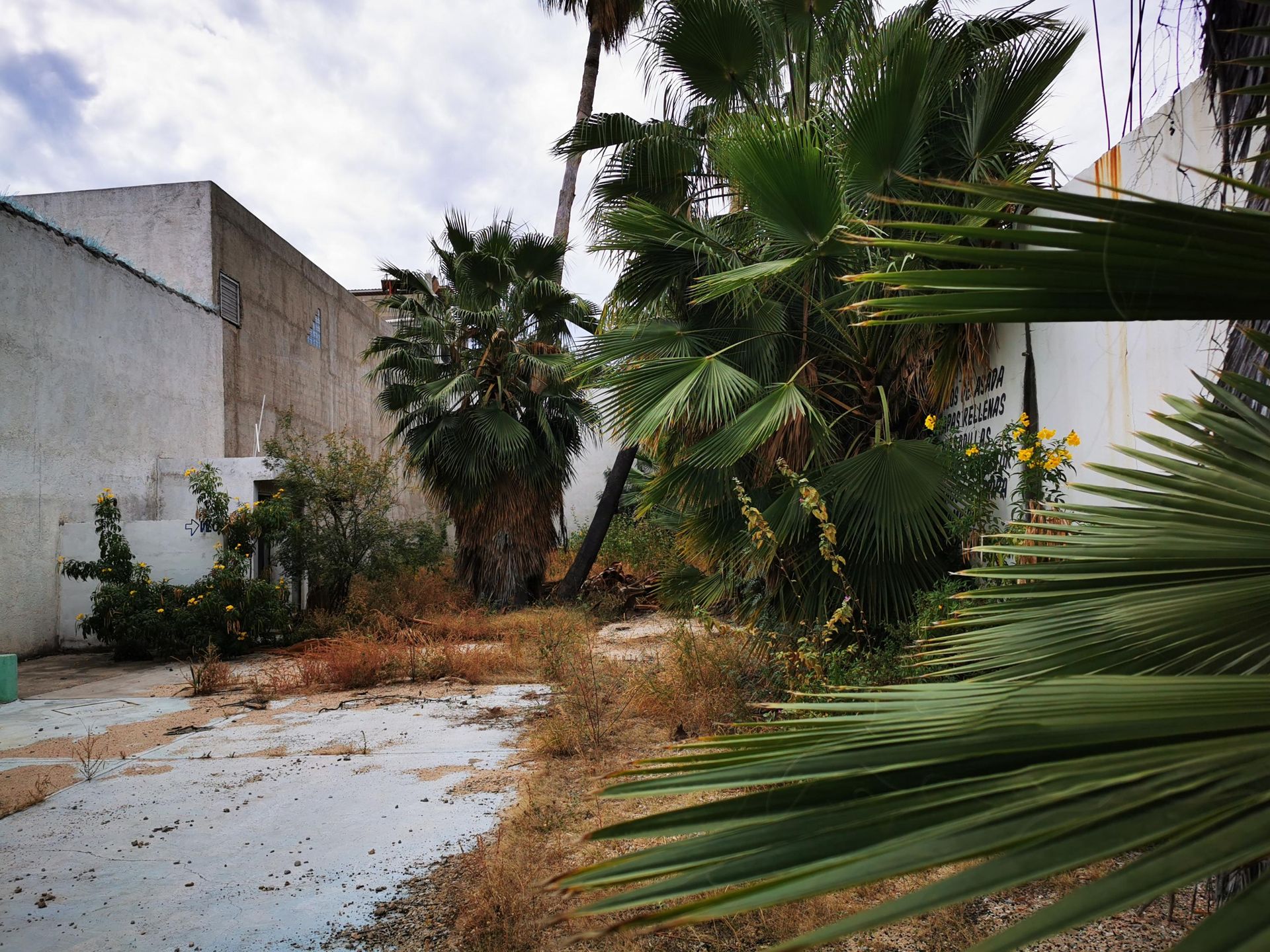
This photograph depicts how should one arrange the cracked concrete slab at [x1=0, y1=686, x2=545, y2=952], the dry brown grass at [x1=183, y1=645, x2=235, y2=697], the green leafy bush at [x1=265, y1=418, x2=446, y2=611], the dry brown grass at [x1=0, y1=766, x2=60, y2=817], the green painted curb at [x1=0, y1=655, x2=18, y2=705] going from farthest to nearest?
1. the green leafy bush at [x1=265, y1=418, x2=446, y2=611]
2. the dry brown grass at [x1=183, y1=645, x2=235, y2=697]
3. the green painted curb at [x1=0, y1=655, x2=18, y2=705]
4. the dry brown grass at [x1=0, y1=766, x2=60, y2=817]
5. the cracked concrete slab at [x1=0, y1=686, x2=545, y2=952]

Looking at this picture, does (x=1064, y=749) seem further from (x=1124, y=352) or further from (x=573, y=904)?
(x=1124, y=352)

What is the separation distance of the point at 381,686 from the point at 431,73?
7654 mm

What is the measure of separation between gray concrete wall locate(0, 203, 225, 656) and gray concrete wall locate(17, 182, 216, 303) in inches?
46.6

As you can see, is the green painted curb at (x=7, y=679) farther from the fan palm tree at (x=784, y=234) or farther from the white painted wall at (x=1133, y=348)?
the white painted wall at (x=1133, y=348)

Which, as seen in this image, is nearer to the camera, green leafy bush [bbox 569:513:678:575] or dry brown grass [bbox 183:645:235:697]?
dry brown grass [bbox 183:645:235:697]

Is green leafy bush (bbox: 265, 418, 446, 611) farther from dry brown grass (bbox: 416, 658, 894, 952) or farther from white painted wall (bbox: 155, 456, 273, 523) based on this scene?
dry brown grass (bbox: 416, 658, 894, 952)

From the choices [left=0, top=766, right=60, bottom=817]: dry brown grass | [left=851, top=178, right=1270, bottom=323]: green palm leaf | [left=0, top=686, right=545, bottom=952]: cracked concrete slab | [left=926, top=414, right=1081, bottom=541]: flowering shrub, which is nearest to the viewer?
[left=851, top=178, right=1270, bottom=323]: green palm leaf

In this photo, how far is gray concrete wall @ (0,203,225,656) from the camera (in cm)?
876

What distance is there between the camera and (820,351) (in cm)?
558

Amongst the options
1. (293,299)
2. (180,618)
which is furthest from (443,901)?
(293,299)

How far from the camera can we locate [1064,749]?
2.20ft

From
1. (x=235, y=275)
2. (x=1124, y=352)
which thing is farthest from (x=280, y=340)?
(x=1124, y=352)

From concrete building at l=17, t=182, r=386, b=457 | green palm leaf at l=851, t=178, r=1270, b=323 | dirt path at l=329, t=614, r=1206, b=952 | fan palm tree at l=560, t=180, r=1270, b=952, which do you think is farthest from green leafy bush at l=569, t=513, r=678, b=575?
green palm leaf at l=851, t=178, r=1270, b=323

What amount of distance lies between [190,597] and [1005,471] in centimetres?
869
